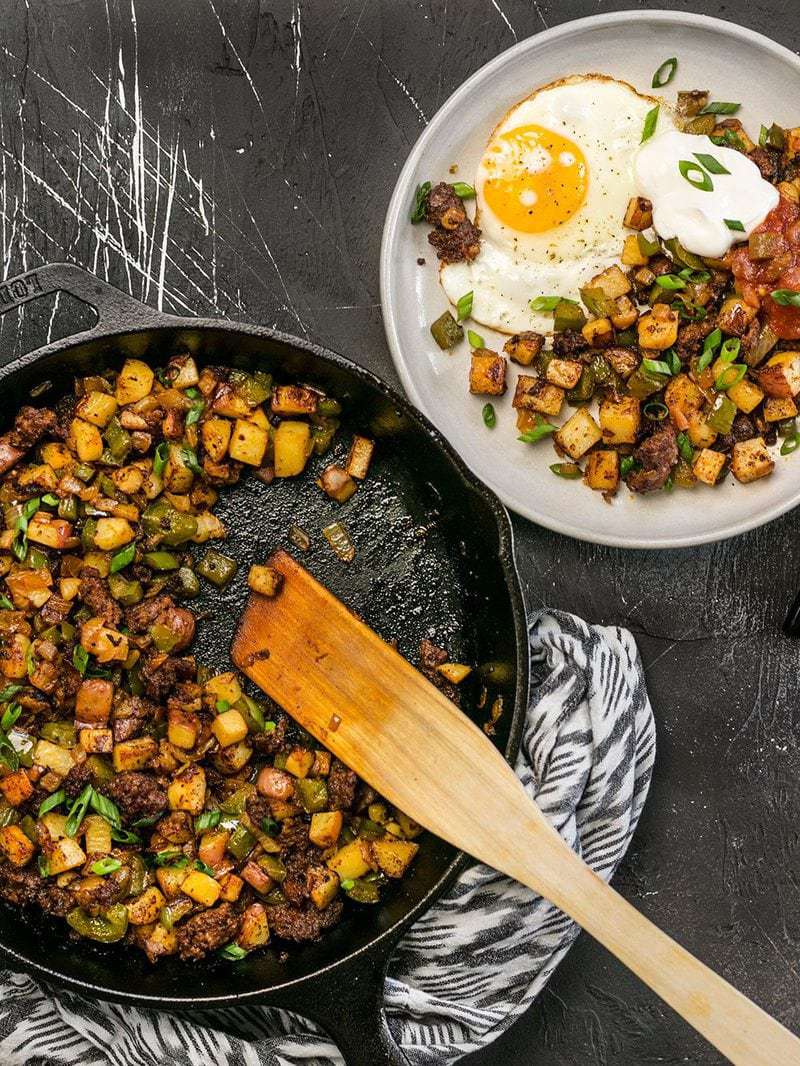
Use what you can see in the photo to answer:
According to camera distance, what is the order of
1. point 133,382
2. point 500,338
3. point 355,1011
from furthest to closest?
1. point 500,338
2. point 133,382
3. point 355,1011

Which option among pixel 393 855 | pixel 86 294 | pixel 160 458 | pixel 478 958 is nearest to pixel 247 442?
pixel 160 458

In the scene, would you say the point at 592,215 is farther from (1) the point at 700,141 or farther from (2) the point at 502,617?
(2) the point at 502,617

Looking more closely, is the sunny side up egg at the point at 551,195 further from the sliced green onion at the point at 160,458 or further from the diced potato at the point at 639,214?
the sliced green onion at the point at 160,458

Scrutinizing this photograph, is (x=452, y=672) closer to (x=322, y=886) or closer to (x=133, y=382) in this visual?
(x=322, y=886)

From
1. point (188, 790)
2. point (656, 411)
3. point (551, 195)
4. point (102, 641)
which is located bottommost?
point (188, 790)

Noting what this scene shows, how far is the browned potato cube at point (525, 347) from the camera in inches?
115

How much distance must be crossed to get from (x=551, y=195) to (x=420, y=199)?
1.28 feet

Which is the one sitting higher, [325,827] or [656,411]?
[656,411]

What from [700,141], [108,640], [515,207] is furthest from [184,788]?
[700,141]

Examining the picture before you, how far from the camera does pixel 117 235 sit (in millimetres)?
3053

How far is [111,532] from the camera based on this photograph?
2768 mm

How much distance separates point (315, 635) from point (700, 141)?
180cm

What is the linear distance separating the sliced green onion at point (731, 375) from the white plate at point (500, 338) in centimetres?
27

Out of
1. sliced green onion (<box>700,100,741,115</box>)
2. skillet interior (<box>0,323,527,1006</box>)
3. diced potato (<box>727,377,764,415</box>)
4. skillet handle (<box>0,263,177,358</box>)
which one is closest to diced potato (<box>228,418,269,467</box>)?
skillet interior (<box>0,323,527,1006</box>)
